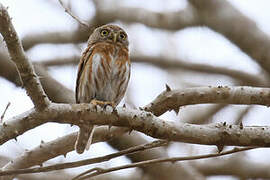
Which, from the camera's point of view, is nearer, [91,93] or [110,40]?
[91,93]

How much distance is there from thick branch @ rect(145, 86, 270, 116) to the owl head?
2657mm

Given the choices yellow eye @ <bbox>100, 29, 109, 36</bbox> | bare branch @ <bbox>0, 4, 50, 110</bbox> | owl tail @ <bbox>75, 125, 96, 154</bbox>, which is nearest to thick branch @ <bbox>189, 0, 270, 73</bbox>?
yellow eye @ <bbox>100, 29, 109, 36</bbox>

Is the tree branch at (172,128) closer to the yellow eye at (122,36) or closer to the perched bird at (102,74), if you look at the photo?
the perched bird at (102,74)

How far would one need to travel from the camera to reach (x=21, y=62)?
354cm

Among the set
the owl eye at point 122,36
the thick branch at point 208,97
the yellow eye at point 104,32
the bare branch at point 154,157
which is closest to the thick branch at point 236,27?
the owl eye at point 122,36

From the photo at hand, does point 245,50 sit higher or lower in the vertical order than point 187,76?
higher

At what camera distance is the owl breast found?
622cm

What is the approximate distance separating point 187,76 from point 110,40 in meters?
4.48

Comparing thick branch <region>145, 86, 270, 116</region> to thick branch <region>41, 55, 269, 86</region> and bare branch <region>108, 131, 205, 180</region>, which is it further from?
thick branch <region>41, 55, 269, 86</region>

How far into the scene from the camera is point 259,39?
694 centimetres

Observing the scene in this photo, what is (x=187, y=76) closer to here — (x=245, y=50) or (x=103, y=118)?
(x=245, y=50)

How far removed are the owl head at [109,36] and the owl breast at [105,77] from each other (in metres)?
0.38

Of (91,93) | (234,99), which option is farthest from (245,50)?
(234,99)

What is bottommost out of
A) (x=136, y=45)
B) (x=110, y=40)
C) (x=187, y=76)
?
(x=187, y=76)
